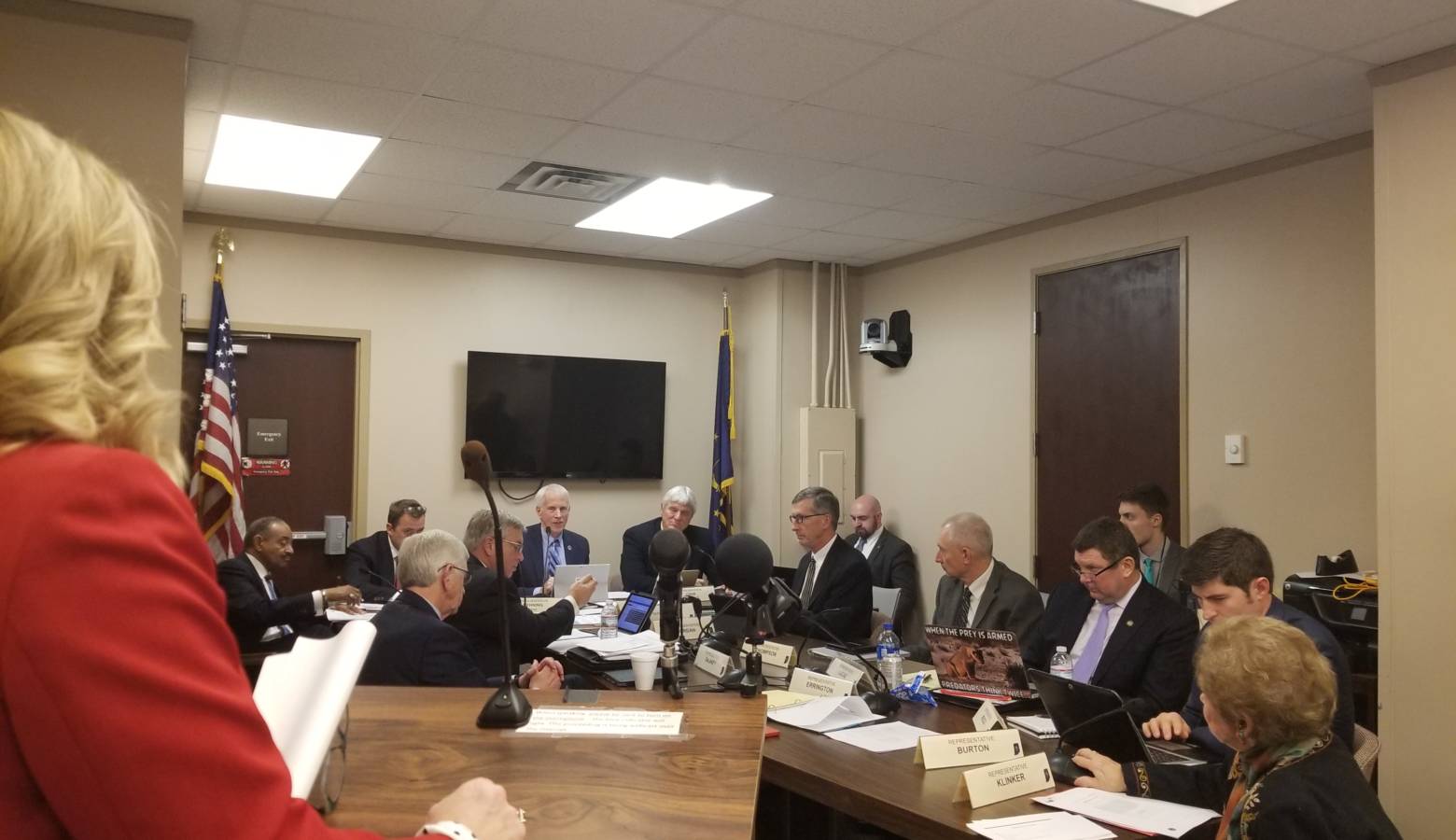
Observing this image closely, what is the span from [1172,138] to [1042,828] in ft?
10.6

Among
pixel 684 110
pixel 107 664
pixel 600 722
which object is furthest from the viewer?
pixel 684 110

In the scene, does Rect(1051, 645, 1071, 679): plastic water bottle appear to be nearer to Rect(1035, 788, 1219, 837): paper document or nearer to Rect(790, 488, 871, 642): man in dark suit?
Rect(790, 488, 871, 642): man in dark suit

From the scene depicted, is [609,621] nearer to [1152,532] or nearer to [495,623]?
[495,623]

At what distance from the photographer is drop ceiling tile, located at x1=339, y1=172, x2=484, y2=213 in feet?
16.5

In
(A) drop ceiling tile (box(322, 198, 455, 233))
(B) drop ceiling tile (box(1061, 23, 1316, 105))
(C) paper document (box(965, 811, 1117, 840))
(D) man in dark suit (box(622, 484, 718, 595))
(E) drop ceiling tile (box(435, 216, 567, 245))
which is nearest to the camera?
(C) paper document (box(965, 811, 1117, 840))

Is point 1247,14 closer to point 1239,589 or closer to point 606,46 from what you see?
point 1239,589

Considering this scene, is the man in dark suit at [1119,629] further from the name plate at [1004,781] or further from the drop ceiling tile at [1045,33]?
the drop ceiling tile at [1045,33]

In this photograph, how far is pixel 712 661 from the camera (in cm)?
336

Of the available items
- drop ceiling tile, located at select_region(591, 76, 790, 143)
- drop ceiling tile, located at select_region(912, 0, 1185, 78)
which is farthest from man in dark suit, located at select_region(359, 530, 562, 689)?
drop ceiling tile, located at select_region(912, 0, 1185, 78)

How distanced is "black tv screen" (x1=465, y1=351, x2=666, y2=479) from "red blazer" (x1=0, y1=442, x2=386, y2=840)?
568cm

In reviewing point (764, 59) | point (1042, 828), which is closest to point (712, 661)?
point (1042, 828)

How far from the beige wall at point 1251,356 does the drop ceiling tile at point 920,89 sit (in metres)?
1.60

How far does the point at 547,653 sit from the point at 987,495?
305 centimetres

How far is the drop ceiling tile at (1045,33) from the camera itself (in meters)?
3.12
